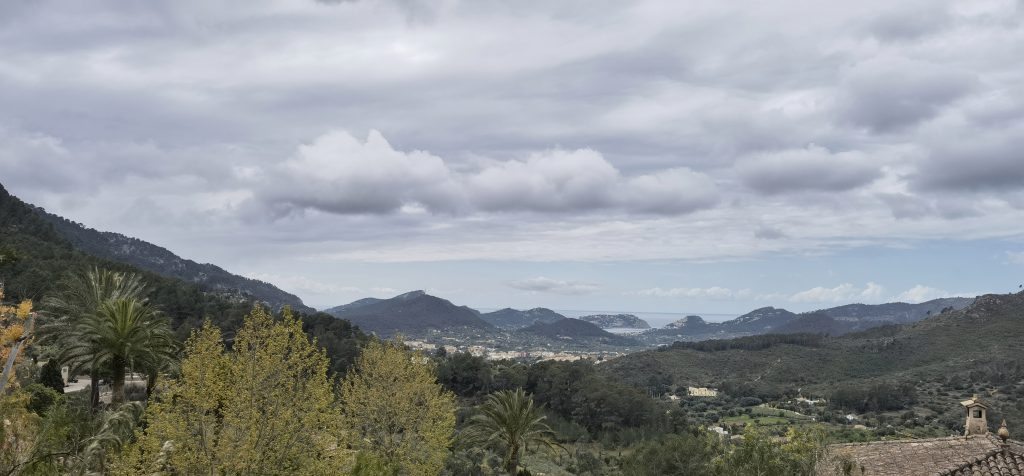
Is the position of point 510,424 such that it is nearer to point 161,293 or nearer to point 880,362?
point 161,293

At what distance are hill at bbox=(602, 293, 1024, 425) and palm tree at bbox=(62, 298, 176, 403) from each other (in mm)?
89409

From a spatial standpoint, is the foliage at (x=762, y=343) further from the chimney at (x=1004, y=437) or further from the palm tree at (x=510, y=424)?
the chimney at (x=1004, y=437)

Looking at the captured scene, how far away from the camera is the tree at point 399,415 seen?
31.2m

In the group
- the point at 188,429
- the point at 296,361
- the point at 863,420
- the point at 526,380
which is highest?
the point at 296,361

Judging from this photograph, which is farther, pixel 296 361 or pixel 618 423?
pixel 618 423

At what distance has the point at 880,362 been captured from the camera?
140m

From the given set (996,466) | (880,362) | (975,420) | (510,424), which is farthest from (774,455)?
(880,362)

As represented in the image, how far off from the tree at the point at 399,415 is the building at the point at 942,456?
1731 cm

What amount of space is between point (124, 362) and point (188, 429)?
12729mm

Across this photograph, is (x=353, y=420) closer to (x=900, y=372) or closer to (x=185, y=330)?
(x=185, y=330)

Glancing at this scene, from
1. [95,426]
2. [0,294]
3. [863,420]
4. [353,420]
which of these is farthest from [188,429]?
[863,420]

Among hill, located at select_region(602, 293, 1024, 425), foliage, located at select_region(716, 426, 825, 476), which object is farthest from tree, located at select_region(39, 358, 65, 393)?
hill, located at select_region(602, 293, 1024, 425)

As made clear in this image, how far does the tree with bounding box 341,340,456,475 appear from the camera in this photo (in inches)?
1228

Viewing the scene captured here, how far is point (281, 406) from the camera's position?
711 inches
